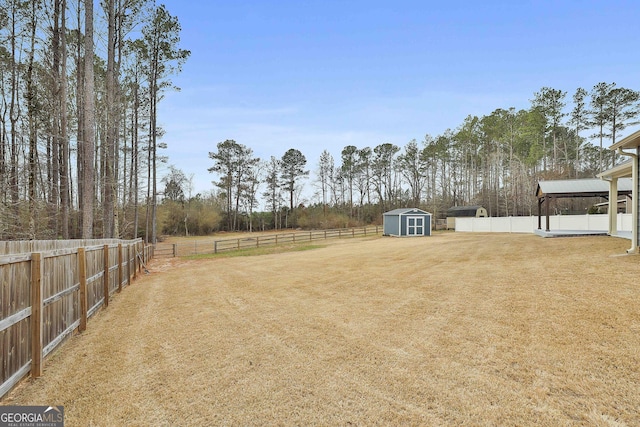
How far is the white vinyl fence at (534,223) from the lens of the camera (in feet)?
56.7

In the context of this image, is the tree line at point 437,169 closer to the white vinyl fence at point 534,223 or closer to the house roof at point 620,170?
the white vinyl fence at point 534,223

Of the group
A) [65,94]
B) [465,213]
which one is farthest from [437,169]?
[65,94]

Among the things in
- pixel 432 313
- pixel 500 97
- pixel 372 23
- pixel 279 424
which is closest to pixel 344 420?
pixel 279 424

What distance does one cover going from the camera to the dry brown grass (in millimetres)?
2291

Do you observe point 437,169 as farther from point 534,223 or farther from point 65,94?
point 65,94

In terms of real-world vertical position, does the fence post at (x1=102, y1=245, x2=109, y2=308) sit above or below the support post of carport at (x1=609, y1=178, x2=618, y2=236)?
below

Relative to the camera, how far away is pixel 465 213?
32125 mm

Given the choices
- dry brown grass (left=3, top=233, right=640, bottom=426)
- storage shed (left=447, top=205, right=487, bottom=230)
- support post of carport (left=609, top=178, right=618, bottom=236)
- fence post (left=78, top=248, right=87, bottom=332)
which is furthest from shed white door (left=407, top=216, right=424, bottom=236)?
fence post (left=78, top=248, right=87, bottom=332)

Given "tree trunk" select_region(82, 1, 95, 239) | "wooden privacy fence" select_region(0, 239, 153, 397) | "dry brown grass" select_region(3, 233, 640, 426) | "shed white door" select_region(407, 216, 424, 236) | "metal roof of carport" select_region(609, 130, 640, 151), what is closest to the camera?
"dry brown grass" select_region(3, 233, 640, 426)

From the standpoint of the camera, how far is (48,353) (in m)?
3.42

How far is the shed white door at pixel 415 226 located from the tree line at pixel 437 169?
12.0 metres

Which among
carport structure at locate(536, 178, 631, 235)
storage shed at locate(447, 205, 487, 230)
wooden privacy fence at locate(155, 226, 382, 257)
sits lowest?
wooden privacy fence at locate(155, 226, 382, 257)

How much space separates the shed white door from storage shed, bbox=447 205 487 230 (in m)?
7.88

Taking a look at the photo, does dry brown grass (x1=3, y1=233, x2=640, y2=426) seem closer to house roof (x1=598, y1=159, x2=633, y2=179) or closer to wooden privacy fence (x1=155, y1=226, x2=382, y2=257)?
house roof (x1=598, y1=159, x2=633, y2=179)
